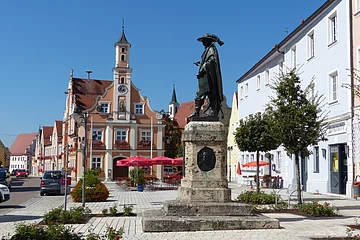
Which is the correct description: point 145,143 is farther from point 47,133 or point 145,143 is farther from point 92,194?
point 47,133

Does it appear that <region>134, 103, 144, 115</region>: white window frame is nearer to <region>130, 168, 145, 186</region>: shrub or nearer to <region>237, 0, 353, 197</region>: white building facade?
<region>130, 168, 145, 186</region>: shrub

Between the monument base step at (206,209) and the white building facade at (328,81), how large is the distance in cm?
938

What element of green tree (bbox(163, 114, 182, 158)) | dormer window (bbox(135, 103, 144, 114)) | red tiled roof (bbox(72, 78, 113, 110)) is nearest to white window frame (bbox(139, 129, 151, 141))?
dormer window (bbox(135, 103, 144, 114))

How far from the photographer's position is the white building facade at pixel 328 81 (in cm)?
2344

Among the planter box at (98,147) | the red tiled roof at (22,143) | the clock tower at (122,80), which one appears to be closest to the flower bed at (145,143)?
the clock tower at (122,80)

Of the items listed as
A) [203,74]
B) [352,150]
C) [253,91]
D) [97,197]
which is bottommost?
[97,197]

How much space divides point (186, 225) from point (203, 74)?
14.8 ft

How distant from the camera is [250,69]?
42312 millimetres

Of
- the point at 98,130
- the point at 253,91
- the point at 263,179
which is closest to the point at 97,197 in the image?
the point at 263,179

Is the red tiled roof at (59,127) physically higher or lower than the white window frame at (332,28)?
lower

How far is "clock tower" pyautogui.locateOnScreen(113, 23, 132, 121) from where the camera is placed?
5575 centimetres

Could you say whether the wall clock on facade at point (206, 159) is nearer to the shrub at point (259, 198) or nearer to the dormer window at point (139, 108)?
the shrub at point (259, 198)

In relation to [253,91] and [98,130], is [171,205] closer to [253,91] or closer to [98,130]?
[253,91]

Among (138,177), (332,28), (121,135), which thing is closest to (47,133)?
(121,135)
